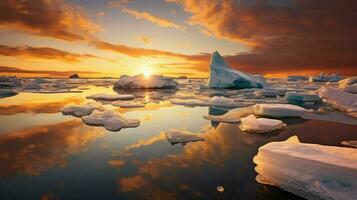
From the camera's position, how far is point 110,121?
5.68 m

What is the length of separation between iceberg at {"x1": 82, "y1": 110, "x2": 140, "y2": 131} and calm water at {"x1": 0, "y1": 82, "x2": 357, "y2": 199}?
25cm

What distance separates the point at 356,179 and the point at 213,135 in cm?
280

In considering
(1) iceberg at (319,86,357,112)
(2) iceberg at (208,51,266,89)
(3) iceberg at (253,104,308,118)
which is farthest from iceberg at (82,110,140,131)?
(2) iceberg at (208,51,266,89)

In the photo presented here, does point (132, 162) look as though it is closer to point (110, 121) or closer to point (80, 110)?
point (110, 121)

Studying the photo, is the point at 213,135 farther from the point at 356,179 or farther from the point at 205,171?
the point at 356,179

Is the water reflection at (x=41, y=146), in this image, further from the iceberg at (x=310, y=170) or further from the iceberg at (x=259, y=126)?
the iceberg at (x=259, y=126)

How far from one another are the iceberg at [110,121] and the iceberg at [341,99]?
25.2 ft

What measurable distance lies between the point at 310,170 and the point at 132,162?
2.19m

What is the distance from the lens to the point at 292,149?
114 inches

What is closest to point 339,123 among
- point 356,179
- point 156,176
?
point 356,179

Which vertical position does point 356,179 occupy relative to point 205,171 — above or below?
above

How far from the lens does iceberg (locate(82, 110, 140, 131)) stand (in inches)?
215

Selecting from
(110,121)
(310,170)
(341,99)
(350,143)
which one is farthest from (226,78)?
(310,170)

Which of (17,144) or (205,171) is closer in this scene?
(205,171)
